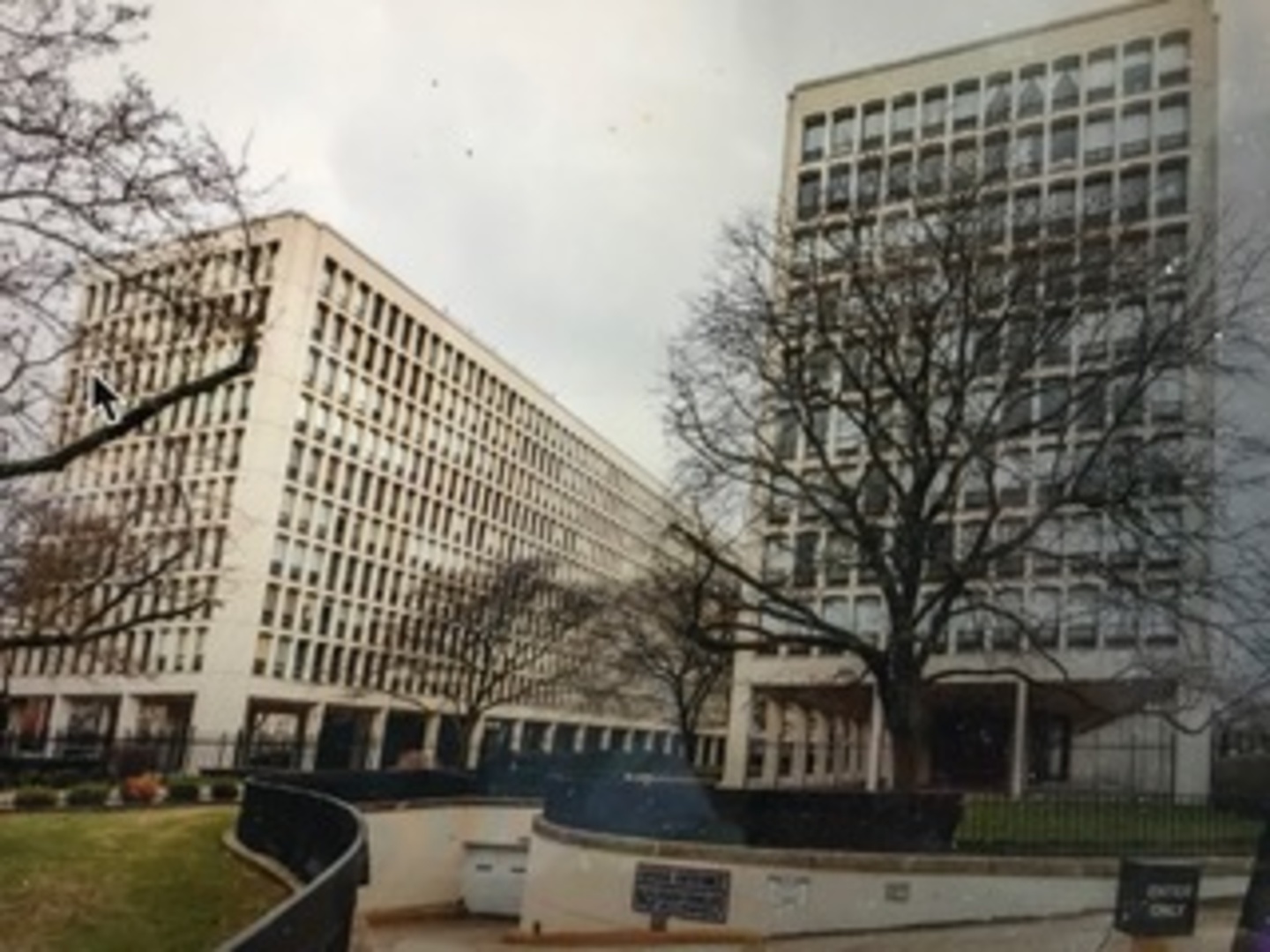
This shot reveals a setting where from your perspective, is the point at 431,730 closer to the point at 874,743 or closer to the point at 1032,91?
the point at 874,743

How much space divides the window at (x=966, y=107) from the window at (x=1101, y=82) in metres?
1.15

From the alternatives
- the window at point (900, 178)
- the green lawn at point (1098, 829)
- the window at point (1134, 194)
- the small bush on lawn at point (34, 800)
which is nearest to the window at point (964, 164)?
the window at point (900, 178)

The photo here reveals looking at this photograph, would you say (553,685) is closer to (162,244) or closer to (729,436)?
(729,436)

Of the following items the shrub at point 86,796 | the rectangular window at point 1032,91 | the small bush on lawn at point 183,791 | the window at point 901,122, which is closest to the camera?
the rectangular window at point 1032,91

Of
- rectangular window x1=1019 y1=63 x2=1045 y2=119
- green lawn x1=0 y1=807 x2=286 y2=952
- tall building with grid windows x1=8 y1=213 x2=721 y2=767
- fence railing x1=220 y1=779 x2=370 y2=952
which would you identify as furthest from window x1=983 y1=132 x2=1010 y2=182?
tall building with grid windows x1=8 y1=213 x2=721 y2=767

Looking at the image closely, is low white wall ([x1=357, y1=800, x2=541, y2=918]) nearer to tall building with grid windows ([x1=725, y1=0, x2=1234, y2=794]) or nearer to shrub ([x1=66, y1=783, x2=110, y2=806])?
shrub ([x1=66, y1=783, x2=110, y2=806])

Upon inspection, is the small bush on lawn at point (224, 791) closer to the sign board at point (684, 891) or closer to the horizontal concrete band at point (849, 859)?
the horizontal concrete band at point (849, 859)

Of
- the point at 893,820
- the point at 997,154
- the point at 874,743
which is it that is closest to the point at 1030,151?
the point at 997,154

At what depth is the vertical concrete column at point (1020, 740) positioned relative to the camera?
1962cm

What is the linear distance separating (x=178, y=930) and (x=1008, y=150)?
11728 millimetres

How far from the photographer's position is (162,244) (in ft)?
32.0

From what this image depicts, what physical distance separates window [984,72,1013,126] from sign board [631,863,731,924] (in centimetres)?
714

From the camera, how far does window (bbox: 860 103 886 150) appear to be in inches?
668

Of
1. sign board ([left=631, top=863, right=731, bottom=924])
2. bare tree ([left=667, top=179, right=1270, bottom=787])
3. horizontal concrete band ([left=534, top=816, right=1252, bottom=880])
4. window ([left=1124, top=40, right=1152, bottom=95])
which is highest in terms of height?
window ([left=1124, top=40, right=1152, bottom=95])
